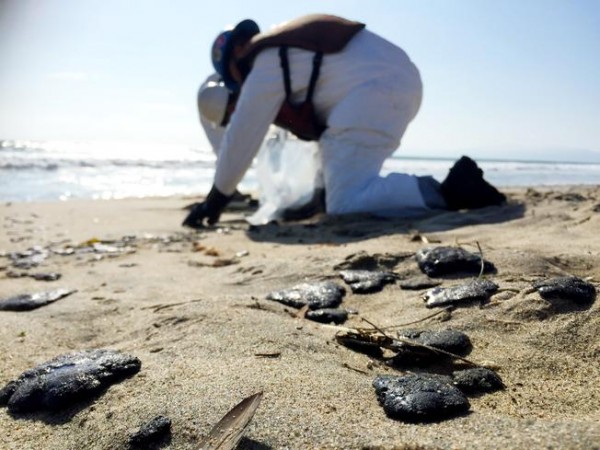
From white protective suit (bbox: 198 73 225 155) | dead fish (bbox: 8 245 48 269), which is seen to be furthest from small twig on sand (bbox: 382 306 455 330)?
white protective suit (bbox: 198 73 225 155)

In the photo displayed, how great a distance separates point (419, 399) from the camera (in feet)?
3.28

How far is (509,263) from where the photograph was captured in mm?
1829

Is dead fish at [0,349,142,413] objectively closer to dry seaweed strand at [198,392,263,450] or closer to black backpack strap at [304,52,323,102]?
dry seaweed strand at [198,392,263,450]

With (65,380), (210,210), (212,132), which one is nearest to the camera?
(65,380)

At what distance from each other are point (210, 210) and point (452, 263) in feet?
7.69

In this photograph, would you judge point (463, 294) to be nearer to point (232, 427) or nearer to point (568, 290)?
point (568, 290)

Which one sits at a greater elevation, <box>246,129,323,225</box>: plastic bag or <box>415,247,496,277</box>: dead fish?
<box>246,129,323,225</box>: plastic bag

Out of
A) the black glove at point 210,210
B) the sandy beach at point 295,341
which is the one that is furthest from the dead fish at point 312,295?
the black glove at point 210,210

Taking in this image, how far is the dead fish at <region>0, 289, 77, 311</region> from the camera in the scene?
1.94 m

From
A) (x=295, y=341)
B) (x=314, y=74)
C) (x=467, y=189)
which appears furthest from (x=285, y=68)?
(x=295, y=341)

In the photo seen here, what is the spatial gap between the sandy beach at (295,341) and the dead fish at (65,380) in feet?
0.09

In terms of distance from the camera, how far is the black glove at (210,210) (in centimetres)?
384

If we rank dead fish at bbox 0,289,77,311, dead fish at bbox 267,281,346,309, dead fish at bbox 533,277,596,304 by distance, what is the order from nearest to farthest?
dead fish at bbox 533,277,596,304
dead fish at bbox 267,281,346,309
dead fish at bbox 0,289,77,311

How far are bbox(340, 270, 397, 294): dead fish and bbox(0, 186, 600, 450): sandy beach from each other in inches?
1.3
